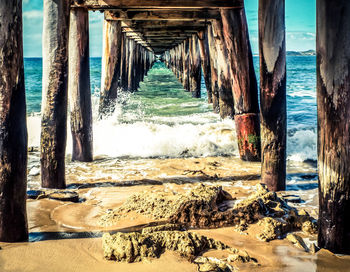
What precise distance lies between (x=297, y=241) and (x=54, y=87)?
2.49 m

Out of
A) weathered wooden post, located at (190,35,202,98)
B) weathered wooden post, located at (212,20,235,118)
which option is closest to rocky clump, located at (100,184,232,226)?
weathered wooden post, located at (212,20,235,118)

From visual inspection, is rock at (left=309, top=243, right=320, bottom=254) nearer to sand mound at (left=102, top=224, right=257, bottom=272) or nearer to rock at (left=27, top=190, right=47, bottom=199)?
sand mound at (left=102, top=224, right=257, bottom=272)

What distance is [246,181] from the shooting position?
403 centimetres

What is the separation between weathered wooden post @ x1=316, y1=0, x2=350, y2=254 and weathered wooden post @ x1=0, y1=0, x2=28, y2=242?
6.06 feet

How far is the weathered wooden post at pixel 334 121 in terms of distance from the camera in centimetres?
214

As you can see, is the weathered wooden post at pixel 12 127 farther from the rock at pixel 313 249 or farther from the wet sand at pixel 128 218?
the rock at pixel 313 249

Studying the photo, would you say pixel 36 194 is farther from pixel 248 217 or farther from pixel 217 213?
pixel 248 217

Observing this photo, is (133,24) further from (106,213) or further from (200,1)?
(106,213)

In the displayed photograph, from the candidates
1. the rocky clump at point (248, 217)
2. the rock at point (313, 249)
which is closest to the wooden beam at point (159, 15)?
the rocky clump at point (248, 217)

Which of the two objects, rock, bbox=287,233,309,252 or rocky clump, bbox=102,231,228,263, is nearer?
rocky clump, bbox=102,231,228,263

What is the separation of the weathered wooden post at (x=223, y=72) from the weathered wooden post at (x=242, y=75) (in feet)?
2.35

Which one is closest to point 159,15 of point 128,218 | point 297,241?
point 128,218

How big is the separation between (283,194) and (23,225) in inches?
89.7

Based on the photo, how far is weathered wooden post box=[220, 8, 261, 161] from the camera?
4.58 meters
